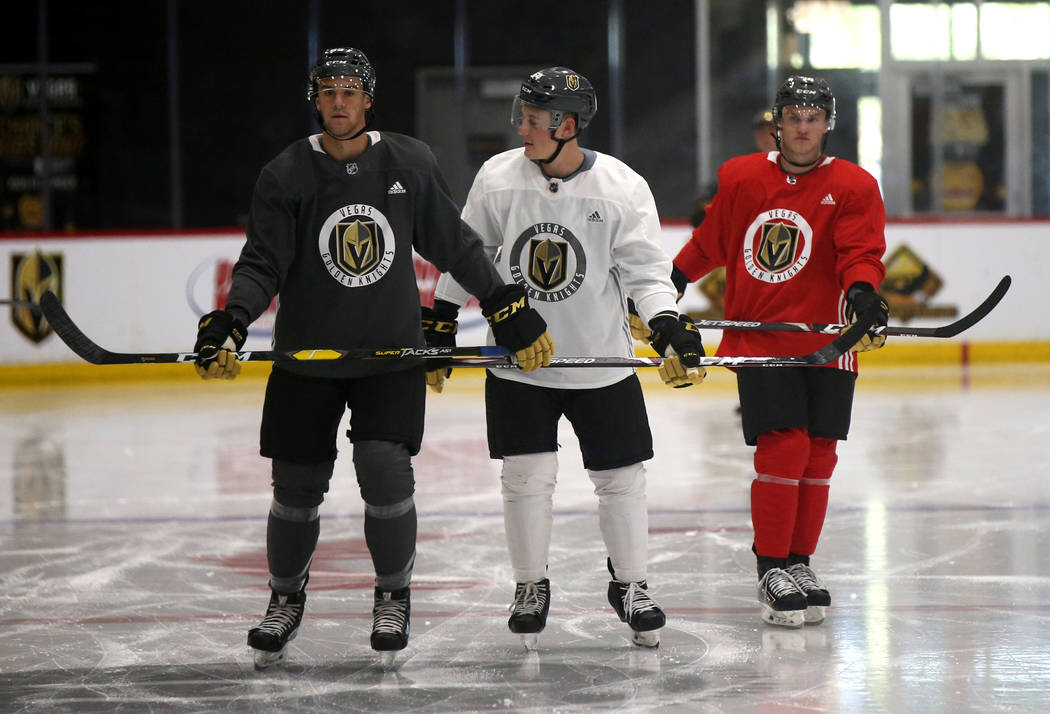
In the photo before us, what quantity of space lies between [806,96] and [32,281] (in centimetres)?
624

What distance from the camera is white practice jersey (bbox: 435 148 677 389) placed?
2885 millimetres

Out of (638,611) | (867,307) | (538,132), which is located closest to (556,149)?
(538,132)

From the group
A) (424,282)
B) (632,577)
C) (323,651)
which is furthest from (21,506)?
(424,282)

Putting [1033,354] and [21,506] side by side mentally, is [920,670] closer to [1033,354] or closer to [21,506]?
[21,506]

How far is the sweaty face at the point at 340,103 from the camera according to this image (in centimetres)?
274

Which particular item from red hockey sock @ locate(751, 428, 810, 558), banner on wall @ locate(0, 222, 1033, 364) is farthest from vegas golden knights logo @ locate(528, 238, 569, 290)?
banner on wall @ locate(0, 222, 1033, 364)

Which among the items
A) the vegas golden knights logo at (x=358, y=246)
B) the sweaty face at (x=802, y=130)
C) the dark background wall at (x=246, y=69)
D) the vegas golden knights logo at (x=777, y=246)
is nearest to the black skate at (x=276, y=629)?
the vegas golden knights logo at (x=358, y=246)

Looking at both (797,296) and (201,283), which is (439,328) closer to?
(797,296)

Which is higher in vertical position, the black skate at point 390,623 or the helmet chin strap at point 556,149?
the helmet chin strap at point 556,149

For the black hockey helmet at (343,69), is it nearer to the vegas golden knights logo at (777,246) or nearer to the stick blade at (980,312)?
the vegas golden knights logo at (777,246)

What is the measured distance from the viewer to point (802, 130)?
10.2 ft

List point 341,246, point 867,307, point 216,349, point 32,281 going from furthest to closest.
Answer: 1. point 32,281
2. point 867,307
3. point 341,246
4. point 216,349

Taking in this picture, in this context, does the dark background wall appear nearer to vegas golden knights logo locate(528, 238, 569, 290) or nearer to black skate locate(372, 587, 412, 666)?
vegas golden knights logo locate(528, 238, 569, 290)

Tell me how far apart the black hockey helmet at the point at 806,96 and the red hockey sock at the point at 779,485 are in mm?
696
